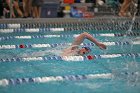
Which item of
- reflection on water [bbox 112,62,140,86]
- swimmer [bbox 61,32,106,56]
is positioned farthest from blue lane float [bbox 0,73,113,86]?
swimmer [bbox 61,32,106,56]

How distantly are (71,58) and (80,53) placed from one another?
190 mm

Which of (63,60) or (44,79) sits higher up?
(44,79)

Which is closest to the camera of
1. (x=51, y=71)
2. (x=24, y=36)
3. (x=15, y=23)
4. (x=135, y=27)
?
(x=51, y=71)

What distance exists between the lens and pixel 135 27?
10250 mm

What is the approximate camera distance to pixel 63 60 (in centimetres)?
634

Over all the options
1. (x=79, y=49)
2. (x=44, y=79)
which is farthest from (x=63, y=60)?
(x=44, y=79)

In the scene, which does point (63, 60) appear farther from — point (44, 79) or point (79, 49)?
point (44, 79)

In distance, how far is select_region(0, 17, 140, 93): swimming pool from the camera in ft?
17.1

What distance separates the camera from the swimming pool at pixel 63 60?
520 centimetres

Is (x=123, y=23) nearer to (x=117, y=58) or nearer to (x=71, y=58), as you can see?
(x=117, y=58)

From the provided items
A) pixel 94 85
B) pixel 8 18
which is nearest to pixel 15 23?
pixel 8 18

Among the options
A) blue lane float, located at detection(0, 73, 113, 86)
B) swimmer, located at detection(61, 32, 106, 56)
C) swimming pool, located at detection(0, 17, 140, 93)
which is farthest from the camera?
swimmer, located at detection(61, 32, 106, 56)

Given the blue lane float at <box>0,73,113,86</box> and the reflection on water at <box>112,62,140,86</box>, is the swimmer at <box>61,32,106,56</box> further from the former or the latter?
the blue lane float at <box>0,73,113,86</box>

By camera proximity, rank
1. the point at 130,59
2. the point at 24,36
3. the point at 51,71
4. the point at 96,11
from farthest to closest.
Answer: the point at 96,11
the point at 24,36
the point at 130,59
the point at 51,71
